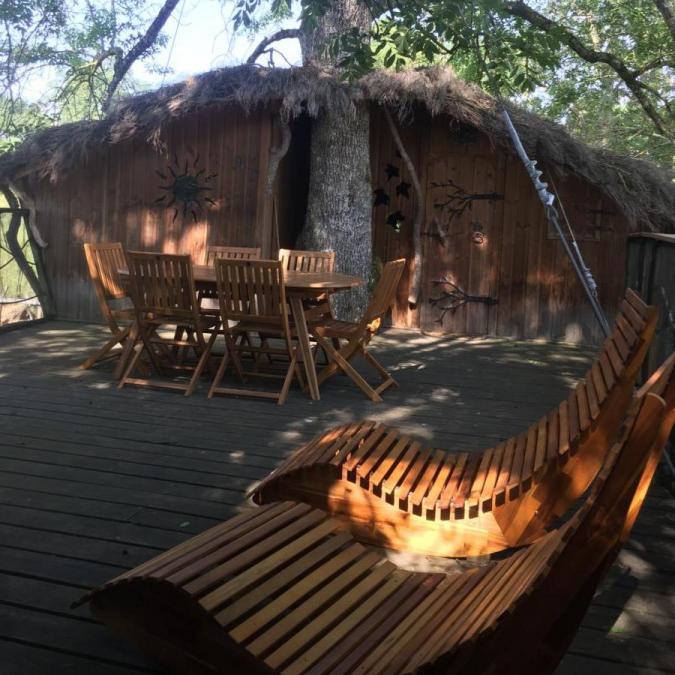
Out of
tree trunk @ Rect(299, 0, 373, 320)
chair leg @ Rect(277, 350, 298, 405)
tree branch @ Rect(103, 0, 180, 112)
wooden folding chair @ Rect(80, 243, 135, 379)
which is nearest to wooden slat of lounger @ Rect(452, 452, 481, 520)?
chair leg @ Rect(277, 350, 298, 405)

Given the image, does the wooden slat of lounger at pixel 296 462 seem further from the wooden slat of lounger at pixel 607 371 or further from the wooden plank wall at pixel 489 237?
the wooden plank wall at pixel 489 237

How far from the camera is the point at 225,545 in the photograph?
2453 millimetres

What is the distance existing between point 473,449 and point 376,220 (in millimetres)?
6329

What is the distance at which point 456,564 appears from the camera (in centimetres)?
325

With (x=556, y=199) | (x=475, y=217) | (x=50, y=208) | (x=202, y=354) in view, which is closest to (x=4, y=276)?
(x=50, y=208)

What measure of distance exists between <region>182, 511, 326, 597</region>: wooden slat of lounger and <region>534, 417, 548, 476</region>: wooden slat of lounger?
78 cm

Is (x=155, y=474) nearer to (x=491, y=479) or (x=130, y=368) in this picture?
(x=491, y=479)

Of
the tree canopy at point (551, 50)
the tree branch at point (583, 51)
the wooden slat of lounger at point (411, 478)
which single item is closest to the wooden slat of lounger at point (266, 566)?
the wooden slat of lounger at point (411, 478)

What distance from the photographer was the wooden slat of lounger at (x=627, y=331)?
9.25 feet

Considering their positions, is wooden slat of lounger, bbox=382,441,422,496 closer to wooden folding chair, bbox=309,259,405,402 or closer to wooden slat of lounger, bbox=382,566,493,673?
wooden slat of lounger, bbox=382,566,493,673

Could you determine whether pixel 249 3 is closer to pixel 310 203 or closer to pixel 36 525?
pixel 310 203

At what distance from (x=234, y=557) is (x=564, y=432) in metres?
1.31

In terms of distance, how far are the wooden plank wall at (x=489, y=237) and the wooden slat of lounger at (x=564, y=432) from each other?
7.03m

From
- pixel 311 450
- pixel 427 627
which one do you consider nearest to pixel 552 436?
pixel 311 450
